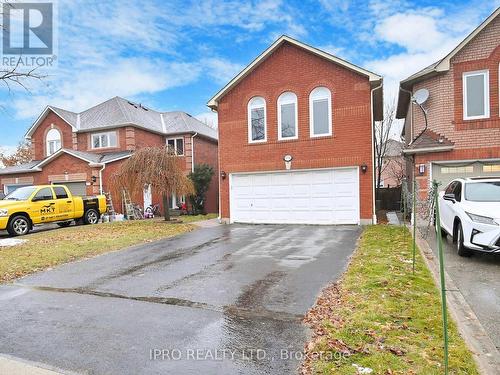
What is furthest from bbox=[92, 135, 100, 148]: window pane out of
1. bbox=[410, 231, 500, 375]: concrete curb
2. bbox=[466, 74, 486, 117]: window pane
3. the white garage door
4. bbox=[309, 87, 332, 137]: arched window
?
bbox=[410, 231, 500, 375]: concrete curb

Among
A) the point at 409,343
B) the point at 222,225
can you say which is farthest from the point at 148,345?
the point at 222,225

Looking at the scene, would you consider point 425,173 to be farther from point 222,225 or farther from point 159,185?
point 159,185

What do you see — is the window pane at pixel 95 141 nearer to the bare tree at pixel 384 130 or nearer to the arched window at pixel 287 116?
the arched window at pixel 287 116

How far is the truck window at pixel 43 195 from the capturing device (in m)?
14.8

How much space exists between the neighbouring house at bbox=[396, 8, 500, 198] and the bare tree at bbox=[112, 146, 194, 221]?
9.79m

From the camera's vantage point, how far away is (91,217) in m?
17.5

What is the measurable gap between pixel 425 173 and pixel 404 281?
849cm

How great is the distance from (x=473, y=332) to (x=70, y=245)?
10.4m

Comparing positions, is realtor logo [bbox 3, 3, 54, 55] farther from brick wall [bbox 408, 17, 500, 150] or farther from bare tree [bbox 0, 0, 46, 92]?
brick wall [bbox 408, 17, 500, 150]

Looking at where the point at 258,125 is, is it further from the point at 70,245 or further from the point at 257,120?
the point at 70,245

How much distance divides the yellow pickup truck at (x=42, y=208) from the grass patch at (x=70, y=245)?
2049 millimetres

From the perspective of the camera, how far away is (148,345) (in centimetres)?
388

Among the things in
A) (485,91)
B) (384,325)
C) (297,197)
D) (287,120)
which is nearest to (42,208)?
(297,197)

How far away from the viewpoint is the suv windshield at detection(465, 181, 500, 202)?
7725mm
